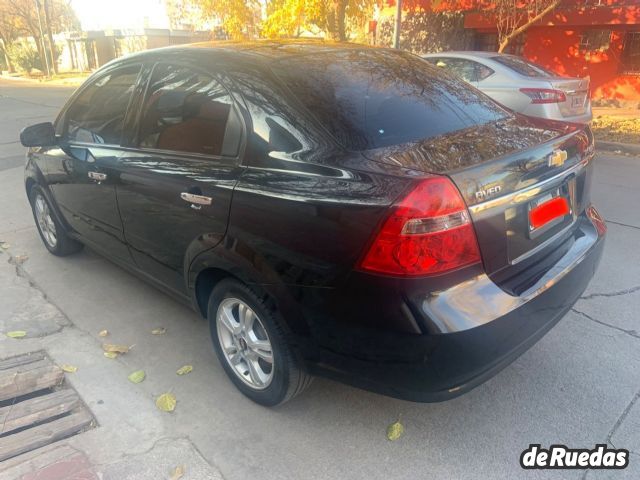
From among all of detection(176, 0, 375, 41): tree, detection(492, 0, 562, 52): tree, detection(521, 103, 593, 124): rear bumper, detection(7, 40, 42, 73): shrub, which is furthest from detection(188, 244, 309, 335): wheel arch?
detection(7, 40, 42, 73): shrub

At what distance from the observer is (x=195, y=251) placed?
261 cm

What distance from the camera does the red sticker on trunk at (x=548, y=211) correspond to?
2178mm

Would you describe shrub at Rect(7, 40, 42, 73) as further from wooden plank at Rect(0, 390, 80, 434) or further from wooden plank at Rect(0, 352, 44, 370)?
wooden plank at Rect(0, 390, 80, 434)

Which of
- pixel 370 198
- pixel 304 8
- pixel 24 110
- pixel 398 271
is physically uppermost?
pixel 304 8

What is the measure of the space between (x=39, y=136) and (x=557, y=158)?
11.6ft

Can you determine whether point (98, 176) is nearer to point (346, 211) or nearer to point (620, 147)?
point (346, 211)

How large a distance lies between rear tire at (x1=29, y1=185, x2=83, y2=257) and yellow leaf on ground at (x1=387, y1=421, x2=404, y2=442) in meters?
3.05

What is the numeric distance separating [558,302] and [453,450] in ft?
2.70

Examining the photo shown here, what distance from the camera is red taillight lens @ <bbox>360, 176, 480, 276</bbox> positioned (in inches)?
71.6

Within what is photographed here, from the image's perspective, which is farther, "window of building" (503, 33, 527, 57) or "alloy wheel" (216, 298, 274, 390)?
"window of building" (503, 33, 527, 57)

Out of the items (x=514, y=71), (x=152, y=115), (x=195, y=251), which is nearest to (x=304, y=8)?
(x=514, y=71)

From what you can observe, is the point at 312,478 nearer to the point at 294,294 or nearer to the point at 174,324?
the point at 294,294

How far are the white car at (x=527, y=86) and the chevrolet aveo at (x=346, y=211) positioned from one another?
4.34 metres

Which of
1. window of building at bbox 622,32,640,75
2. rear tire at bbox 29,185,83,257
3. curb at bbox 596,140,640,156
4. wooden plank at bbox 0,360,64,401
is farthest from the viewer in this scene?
window of building at bbox 622,32,640,75
